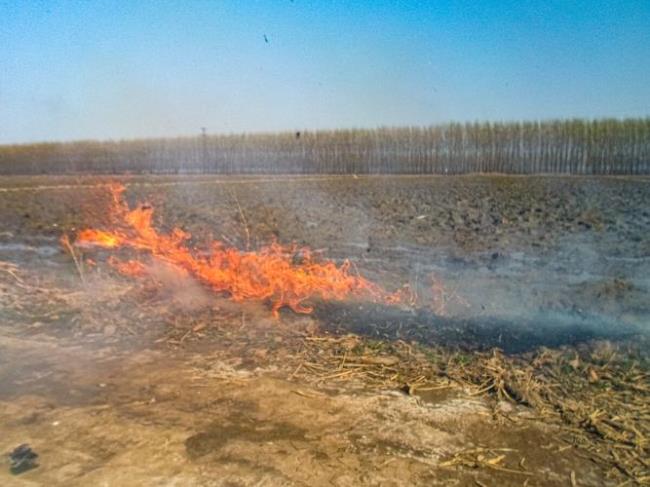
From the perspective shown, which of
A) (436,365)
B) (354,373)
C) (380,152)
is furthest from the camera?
(380,152)

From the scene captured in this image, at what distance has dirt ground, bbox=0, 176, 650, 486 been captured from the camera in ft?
10.9

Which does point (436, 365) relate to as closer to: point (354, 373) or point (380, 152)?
point (354, 373)

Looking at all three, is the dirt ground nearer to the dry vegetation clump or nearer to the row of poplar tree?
the dry vegetation clump

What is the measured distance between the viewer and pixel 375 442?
3.55 metres

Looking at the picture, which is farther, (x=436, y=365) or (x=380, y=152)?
(x=380, y=152)

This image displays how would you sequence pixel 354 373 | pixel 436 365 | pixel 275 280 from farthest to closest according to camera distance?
pixel 275 280 → pixel 436 365 → pixel 354 373

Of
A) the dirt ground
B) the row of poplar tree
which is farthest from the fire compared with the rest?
the row of poplar tree

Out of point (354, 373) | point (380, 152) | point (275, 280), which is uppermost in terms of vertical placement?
point (380, 152)

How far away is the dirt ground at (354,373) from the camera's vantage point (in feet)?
10.9

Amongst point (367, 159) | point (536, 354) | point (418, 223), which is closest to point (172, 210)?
point (418, 223)

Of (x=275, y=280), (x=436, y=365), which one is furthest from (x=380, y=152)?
(x=436, y=365)

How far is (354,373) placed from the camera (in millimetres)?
4723

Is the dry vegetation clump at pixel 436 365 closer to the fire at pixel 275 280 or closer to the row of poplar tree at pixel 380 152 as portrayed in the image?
the fire at pixel 275 280

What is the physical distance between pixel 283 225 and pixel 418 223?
325cm
